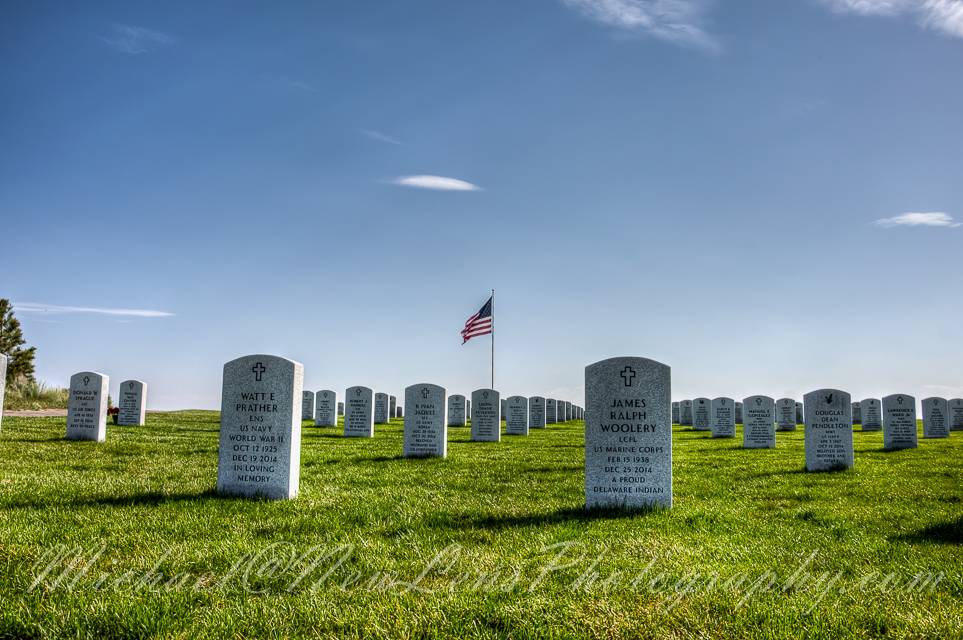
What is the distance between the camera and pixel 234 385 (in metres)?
9.14

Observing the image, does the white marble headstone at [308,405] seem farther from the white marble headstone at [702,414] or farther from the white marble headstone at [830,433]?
the white marble headstone at [830,433]

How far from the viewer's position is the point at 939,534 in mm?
6992

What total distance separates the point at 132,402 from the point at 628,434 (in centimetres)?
1866

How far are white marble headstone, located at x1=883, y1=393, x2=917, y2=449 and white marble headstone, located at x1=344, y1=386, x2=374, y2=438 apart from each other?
49.6 ft

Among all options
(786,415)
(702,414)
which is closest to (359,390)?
(702,414)

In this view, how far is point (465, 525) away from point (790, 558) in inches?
119

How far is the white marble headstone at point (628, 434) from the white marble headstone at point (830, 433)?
673 cm

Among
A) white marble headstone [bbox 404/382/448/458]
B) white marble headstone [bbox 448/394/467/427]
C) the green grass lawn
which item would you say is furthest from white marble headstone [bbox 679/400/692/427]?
the green grass lawn

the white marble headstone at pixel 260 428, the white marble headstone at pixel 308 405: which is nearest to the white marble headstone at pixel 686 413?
the white marble headstone at pixel 308 405

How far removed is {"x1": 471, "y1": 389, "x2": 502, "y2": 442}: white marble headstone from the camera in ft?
70.0

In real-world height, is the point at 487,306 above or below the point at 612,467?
above

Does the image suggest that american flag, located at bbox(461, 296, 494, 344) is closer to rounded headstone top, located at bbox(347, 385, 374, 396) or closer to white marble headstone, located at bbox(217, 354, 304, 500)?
rounded headstone top, located at bbox(347, 385, 374, 396)

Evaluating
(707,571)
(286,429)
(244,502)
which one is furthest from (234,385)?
(707,571)

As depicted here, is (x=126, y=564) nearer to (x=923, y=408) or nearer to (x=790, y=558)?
(x=790, y=558)
